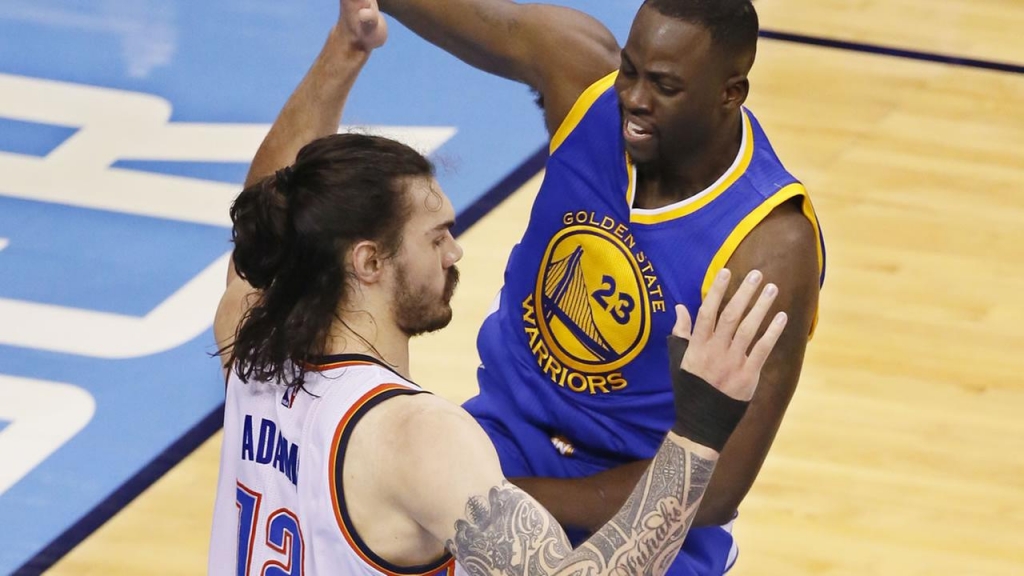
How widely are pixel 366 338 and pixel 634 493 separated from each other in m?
0.51

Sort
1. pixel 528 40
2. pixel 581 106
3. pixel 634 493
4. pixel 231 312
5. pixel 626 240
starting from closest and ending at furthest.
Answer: pixel 634 493, pixel 231 312, pixel 626 240, pixel 581 106, pixel 528 40

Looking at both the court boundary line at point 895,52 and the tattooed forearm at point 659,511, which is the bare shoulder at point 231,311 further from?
the court boundary line at point 895,52

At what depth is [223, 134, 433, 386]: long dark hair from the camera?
2541 millimetres

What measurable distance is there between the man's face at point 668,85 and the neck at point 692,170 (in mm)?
35

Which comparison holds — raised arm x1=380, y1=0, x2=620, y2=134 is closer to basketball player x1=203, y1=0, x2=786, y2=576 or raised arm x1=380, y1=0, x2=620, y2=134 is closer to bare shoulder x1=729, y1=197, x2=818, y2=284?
bare shoulder x1=729, y1=197, x2=818, y2=284

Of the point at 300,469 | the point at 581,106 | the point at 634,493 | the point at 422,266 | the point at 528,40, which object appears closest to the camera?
the point at 634,493

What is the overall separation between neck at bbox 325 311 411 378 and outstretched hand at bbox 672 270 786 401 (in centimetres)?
54

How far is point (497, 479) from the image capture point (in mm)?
2291

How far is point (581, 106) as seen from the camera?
316 cm

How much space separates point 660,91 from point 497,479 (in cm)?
87

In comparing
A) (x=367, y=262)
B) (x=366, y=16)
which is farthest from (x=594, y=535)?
(x=366, y=16)

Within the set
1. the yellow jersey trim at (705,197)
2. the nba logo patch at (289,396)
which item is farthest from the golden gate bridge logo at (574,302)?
the nba logo patch at (289,396)

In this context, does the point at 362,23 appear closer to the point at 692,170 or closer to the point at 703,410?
the point at 692,170

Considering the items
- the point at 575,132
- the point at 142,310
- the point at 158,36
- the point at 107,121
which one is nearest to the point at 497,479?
the point at 575,132
